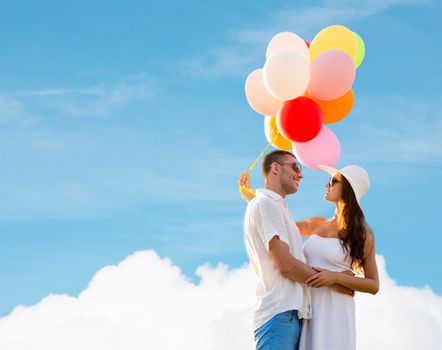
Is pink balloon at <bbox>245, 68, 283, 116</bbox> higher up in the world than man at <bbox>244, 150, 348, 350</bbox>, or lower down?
higher up

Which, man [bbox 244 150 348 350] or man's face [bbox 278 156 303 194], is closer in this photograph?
man [bbox 244 150 348 350]

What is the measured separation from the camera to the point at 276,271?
14.3 feet

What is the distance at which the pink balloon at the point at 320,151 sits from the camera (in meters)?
5.56

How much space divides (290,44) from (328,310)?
2462 millimetres

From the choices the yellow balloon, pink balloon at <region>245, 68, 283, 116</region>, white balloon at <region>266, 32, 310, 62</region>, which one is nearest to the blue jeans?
pink balloon at <region>245, 68, 283, 116</region>

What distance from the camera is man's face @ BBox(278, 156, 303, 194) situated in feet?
15.1

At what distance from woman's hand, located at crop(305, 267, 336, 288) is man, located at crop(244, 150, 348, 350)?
38 mm

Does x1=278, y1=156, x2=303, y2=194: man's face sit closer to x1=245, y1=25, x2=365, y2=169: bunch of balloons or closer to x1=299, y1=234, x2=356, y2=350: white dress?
x1=299, y1=234, x2=356, y2=350: white dress

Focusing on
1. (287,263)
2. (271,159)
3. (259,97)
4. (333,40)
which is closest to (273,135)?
(259,97)

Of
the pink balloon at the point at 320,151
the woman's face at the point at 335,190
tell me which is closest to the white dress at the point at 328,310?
the woman's face at the point at 335,190

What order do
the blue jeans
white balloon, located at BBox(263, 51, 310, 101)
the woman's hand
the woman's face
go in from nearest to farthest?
the blue jeans, the woman's hand, the woman's face, white balloon, located at BBox(263, 51, 310, 101)

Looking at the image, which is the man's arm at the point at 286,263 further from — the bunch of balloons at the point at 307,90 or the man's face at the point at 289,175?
the bunch of balloons at the point at 307,90

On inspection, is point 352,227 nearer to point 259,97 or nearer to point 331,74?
point 331,74

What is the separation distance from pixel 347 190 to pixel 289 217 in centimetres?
73
